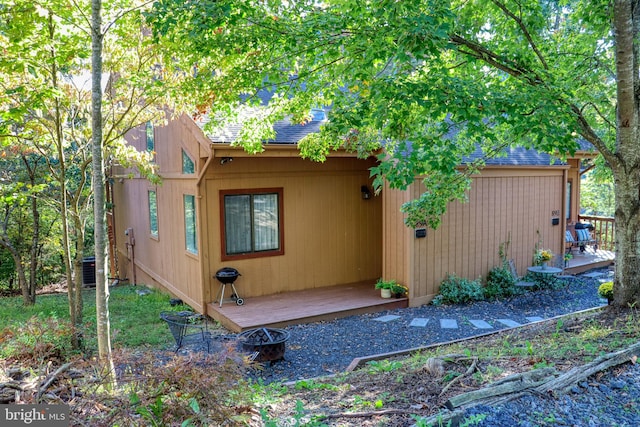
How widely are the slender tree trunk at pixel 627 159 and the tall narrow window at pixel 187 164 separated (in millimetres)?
6563

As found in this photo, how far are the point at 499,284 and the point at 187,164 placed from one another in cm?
655

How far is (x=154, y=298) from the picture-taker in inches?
404

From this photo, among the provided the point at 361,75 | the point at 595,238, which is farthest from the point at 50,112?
the point at 595,238

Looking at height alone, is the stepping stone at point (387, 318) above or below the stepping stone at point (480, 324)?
below

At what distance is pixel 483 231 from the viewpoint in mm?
9703

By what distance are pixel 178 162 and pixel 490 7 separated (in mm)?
6271

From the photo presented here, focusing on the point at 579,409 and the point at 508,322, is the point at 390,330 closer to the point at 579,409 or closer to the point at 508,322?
the point at 508,322

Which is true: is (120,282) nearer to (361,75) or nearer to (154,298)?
(154,298)

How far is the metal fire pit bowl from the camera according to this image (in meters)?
5.96

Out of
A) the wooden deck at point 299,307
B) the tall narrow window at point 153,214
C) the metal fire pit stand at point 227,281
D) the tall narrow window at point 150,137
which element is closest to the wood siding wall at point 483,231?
the wooden deck at point 299,307

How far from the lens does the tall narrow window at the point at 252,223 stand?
8.61 metres

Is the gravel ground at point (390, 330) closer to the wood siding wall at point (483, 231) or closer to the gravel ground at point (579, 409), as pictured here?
the wood siding wall at point (483, 231)

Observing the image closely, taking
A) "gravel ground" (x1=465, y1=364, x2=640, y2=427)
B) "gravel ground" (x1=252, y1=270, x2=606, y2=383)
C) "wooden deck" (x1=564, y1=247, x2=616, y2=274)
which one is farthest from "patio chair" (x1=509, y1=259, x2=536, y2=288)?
"gravel ground" (x1=465, y1=364, x2=640, y2=427)

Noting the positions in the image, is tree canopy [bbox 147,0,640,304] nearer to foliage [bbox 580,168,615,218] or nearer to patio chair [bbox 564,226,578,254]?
patio chair [bbox 564,226,578,254]
